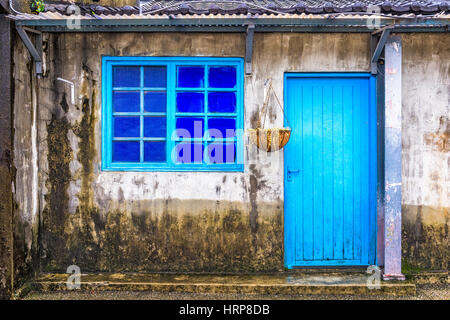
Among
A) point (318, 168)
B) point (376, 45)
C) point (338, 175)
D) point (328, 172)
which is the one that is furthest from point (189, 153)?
point (376, 45)

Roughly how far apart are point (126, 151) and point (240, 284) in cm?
243

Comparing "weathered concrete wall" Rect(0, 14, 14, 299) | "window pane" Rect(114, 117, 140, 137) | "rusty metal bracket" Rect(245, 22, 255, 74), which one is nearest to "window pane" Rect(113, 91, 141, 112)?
"window pane" Rect(114, 117, 140, 137)

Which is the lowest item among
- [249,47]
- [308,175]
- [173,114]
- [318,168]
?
[308,175]

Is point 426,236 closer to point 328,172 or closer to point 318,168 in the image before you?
point 328,172

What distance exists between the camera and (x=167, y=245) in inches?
229

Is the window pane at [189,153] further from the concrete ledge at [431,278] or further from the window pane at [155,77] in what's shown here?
the concrete ledge at [431,278]

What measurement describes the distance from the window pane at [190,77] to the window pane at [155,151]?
2.94 feet

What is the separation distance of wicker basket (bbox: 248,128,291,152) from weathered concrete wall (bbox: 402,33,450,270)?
1.84 meters

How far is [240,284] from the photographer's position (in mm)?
5402

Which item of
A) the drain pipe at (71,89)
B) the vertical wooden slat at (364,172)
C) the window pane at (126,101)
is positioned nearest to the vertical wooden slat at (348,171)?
the vertical wooden slat at (364,172)

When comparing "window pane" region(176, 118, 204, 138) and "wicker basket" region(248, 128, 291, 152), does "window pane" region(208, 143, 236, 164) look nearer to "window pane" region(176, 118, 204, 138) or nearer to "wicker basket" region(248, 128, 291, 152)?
"window pane" region(176, 118, 204, 138)

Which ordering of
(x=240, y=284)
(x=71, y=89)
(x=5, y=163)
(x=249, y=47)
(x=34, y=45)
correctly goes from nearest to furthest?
(x=5, y=163) → (x=240, y=284) → (x=249, y=47) → (x=34, y=45) → (x=71, y=89)

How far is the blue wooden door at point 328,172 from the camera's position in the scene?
5867 mm

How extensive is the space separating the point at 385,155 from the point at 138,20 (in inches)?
144
